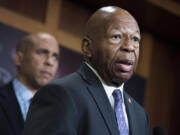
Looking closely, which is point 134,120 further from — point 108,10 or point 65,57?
point 65,57

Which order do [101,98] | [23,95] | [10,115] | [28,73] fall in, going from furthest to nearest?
[28,73] → [23,95] → [10,115] → [101,98]

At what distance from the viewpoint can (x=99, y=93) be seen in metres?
1.94

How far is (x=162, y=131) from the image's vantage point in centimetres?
193

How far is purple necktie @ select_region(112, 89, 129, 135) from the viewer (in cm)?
190

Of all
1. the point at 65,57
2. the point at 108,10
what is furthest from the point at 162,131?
the point at 65,57

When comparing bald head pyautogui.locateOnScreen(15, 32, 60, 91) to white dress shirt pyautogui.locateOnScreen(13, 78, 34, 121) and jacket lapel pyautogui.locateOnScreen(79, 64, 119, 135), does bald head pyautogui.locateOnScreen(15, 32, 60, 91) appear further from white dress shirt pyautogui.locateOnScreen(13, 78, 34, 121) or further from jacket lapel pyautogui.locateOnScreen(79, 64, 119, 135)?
jacket lapel pyautogui.locateOnScreen(79, 64, 119, 135)

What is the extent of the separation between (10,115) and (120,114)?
146 centimetres

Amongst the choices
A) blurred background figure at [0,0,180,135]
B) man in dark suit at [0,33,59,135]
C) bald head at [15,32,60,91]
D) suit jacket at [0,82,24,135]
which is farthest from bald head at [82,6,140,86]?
blurred background figure at [0,0,180,135]

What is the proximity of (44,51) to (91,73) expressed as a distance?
6.14 feet

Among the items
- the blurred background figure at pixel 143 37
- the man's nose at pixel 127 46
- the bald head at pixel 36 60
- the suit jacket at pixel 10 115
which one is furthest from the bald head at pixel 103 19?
the blurred background figure at pixel 143 37

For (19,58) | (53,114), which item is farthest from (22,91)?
(53,114)

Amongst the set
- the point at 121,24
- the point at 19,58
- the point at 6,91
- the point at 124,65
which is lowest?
the point at 6,91

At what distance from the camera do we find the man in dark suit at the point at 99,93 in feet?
5.75

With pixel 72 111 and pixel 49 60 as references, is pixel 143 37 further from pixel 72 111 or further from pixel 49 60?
pixel 72 111
